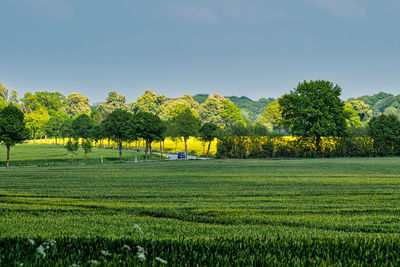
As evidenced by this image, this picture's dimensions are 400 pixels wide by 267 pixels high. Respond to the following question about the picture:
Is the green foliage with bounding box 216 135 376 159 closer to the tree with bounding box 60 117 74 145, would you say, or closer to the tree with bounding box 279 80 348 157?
the tree with bounding box 279 80 348 157

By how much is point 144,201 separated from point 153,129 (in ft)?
135

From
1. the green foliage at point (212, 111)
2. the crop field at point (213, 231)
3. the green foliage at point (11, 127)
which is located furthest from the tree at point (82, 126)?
the crop field at point (213, 231)

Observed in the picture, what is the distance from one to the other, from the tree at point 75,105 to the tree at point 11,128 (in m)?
112

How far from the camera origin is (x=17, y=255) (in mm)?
3518

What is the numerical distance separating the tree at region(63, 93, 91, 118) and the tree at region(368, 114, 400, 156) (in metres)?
121

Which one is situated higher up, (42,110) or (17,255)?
(42,110)

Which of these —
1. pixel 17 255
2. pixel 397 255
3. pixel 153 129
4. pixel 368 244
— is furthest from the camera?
pixel 153 129

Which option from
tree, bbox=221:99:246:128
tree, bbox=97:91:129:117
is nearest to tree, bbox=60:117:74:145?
tree, bbox=97:91:129:117

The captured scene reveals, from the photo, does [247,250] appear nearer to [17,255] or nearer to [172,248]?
[172,248]

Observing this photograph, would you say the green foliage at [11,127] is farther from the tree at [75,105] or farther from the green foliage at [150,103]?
the tree at [75,105]

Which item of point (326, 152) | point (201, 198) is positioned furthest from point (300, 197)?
point (326, 152)

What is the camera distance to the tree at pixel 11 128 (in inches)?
1479

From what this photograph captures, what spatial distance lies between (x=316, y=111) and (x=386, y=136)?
13355mm

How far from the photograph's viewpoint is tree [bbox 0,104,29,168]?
123 ft
